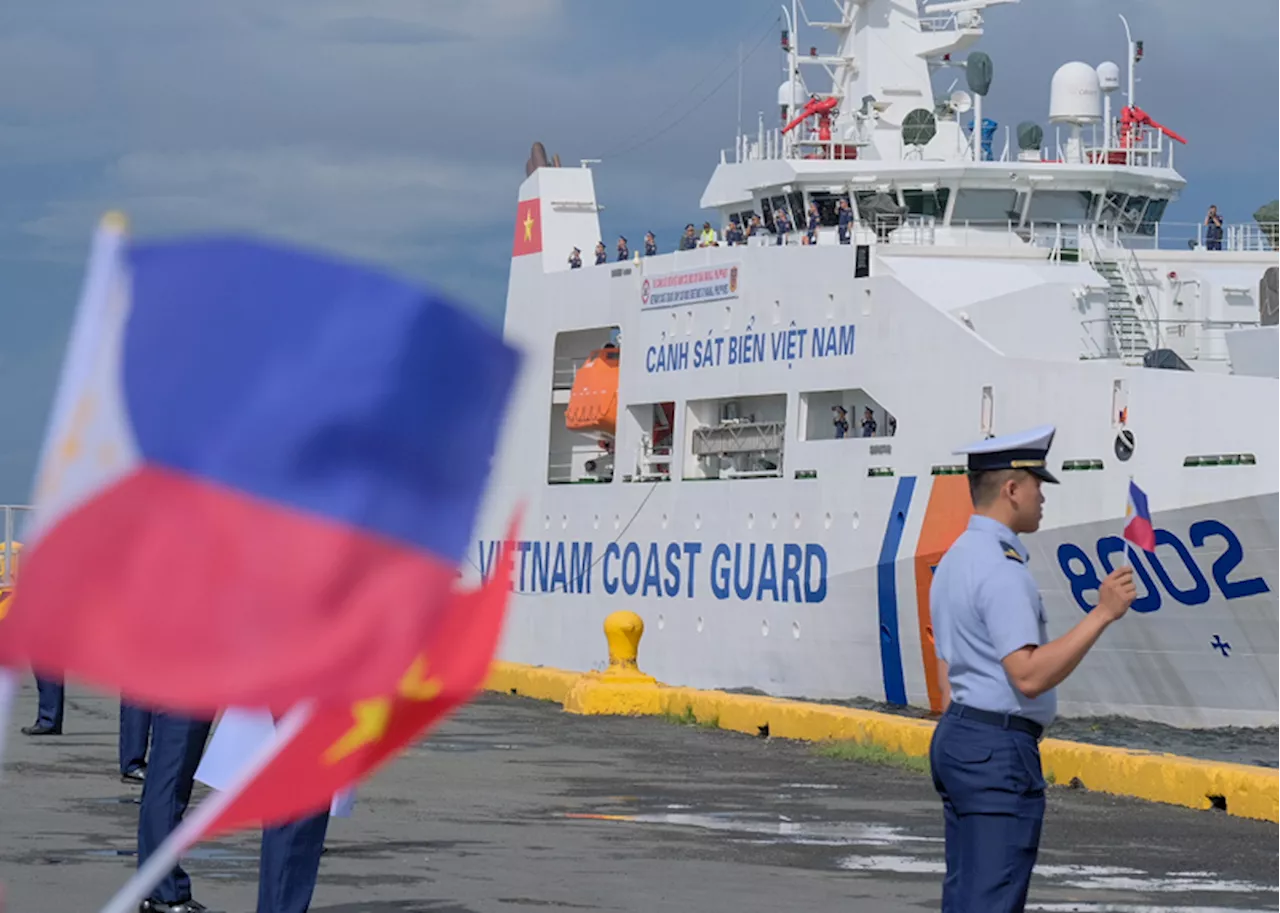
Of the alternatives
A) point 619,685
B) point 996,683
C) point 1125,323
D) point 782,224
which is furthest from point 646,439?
point 996,683

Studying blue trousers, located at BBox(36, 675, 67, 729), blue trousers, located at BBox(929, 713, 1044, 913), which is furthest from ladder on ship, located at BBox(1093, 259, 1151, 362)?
blue trousers, located at BBox(929, 713, 1044, 913)

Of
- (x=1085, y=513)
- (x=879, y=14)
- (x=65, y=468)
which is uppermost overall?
(x=879, y=14)

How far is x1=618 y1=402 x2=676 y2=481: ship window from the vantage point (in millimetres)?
27219

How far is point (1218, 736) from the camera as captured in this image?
18922mm

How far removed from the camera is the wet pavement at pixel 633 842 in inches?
360

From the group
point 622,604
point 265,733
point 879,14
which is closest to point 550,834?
point 265,733

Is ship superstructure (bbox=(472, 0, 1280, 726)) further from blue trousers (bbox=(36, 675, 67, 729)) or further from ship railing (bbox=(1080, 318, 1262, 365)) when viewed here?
blue trousers (bbox=(36, 675, 67, 729))

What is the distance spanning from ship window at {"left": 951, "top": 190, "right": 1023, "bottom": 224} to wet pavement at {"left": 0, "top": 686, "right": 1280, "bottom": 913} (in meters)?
10.2

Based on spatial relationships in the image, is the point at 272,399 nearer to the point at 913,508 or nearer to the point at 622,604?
the point at 913,508

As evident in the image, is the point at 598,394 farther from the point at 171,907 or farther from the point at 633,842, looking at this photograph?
the point at 171,907

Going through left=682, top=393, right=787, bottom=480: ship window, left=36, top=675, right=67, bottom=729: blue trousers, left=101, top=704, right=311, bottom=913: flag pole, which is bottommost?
left=101, top=704, right=311, bottom=913: flag pole

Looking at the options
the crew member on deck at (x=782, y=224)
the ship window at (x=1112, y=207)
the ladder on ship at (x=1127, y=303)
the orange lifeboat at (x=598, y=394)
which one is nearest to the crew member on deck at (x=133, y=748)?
the ladder on ship at (x=1127, y=303)

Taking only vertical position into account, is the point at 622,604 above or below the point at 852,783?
above

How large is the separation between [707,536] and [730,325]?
2336 mm
